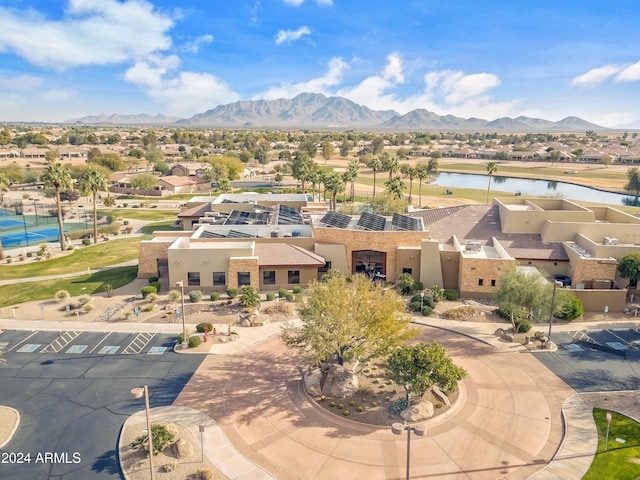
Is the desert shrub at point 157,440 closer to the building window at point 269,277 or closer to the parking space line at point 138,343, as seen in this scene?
the parking space line at point 138,343

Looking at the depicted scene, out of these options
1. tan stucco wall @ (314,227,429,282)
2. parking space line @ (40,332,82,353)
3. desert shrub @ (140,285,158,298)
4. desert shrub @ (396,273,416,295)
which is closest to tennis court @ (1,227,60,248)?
desert shrub @ (140,285,158,298)

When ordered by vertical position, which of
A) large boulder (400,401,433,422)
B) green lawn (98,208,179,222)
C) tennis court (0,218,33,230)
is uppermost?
green lawn (98,208,179,222)

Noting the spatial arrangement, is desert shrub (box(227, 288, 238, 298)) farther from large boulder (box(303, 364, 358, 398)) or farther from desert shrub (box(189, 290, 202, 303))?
large boulder (box(303, 364, 358, 398))

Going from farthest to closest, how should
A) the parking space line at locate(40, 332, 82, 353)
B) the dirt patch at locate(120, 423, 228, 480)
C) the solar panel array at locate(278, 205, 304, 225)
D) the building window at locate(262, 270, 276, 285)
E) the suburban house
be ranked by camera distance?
the solar panel array at locate(278, 205, 304, 225)
the building window at locate(262, 270, 276, 285)
the suburban house
the parking space line at locate(40, 332, 82, 353)
the dirt patch at locate(120, 423, 228, 480)

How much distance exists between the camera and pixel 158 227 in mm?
83750

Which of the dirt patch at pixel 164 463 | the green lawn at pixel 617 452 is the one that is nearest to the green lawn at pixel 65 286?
the dirt patch at pixel 164 463

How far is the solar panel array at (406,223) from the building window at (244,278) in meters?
18.8

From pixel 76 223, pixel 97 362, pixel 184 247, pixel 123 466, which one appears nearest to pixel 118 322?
pixel 97 362

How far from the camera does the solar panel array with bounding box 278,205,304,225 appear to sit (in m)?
64.4

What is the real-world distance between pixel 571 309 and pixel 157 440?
3667 cm

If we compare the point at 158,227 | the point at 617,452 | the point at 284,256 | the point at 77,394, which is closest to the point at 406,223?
the point at 284,256

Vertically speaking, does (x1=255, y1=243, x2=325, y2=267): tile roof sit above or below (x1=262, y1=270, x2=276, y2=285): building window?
above

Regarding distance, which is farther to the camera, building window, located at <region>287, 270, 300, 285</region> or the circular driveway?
building window, located at <region>287, 270, 300, 285</region>

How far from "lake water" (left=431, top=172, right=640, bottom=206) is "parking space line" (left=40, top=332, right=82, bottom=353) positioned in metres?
119
